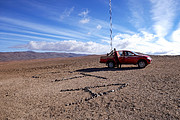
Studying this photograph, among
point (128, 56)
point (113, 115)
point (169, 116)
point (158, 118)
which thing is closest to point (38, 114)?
point (113, 115)

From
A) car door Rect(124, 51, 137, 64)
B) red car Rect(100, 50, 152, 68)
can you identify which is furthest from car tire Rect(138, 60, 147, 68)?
car door Rect(124, 51, 137, 64)

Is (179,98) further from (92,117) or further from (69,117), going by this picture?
(69,117)

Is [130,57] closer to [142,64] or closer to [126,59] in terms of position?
[126,59]

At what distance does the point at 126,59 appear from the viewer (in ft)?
41.2

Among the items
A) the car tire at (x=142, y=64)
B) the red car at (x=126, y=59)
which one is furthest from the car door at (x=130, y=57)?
the car tire at (x=142, y=64)

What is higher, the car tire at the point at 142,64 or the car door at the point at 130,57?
the car door at the point at 130,57

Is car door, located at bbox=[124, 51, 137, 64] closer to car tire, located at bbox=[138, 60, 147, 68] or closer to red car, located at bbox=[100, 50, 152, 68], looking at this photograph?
red car, located at bbox=[100, 50, 152, 68]

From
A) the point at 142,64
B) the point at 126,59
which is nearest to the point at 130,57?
the point at 126,59

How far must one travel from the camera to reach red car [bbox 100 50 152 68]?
12.0 meters

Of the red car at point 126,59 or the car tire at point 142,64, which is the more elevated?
the red car at point 126,59

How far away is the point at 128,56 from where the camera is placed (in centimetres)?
1253

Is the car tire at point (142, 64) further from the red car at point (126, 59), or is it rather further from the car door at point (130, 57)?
the car door at point (130, 57)

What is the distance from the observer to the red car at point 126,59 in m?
12.0

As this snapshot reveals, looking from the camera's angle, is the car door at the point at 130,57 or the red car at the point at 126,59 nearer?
the red car at the point at 126,59
